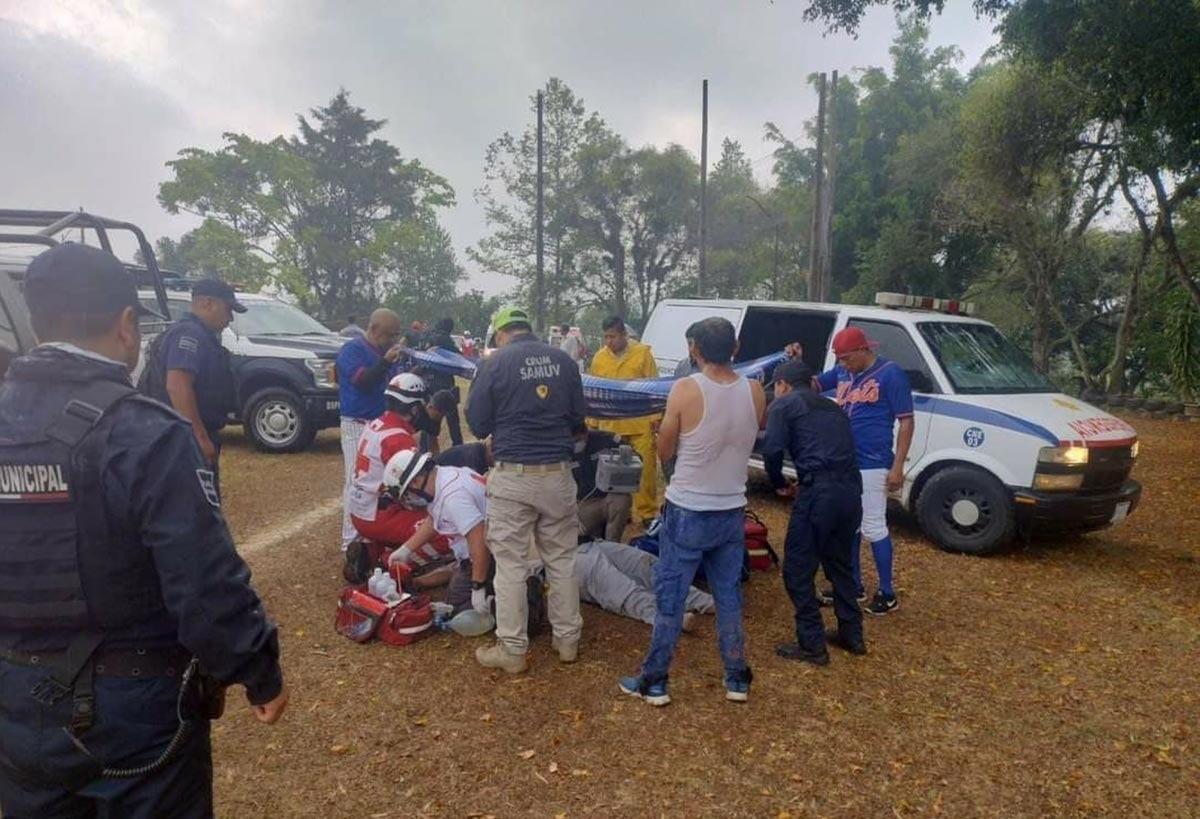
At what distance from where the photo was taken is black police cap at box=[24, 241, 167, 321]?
68.6 inches

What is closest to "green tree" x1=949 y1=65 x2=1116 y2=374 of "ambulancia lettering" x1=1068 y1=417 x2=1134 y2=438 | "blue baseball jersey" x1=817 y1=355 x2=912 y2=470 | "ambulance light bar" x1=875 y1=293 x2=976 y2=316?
"ambulance light bar" x1=875 y1=293 x2=976 y2=316

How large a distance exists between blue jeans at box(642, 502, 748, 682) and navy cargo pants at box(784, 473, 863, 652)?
609mm

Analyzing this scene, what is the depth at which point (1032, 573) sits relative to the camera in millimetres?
6129

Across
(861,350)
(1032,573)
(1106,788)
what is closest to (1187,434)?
(1032,573)

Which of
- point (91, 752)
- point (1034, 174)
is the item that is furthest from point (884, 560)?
point (1034, 174)

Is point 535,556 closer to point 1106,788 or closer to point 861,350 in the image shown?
point 861,350

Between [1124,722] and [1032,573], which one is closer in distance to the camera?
[1124,722]

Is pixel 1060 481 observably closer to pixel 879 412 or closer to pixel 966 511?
pixel 966 511

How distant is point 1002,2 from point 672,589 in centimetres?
822

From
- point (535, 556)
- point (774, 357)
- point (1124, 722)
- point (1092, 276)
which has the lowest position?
point (1124, 722)

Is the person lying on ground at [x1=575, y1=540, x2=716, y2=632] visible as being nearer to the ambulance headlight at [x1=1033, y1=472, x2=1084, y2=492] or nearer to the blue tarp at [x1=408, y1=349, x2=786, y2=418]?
the blue tarp at [x1=408, y1=349, x2=786, y2=418]

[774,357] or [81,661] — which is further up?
[774,357]

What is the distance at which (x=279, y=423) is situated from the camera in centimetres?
980

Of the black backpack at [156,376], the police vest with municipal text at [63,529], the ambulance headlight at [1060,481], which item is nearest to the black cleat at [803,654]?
the ambulance headlight at [1060,481]
